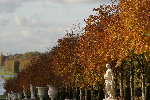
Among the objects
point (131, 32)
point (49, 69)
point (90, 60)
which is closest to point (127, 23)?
point (131, 32)

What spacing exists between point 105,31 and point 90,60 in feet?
12.6

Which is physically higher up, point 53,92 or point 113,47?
point 113,47

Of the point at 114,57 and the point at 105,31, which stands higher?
the point at 105,31

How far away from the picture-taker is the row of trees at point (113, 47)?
2683cm

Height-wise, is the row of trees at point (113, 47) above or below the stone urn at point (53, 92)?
above

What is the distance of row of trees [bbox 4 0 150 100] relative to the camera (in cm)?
2683

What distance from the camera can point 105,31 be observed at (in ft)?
113

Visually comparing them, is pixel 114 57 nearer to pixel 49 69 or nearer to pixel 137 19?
pixel 137 19

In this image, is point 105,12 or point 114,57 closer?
point 114,57

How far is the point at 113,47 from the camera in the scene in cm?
3222

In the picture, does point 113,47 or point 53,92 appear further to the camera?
point 53,92

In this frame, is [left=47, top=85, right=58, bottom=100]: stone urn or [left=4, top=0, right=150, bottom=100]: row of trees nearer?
[left=4, top=0, right=150, bottom=100]: row of trees

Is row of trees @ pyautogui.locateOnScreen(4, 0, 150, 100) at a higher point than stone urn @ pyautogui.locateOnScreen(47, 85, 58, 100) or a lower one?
higher

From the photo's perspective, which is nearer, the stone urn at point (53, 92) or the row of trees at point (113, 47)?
the row of trees at point (113, 47)
